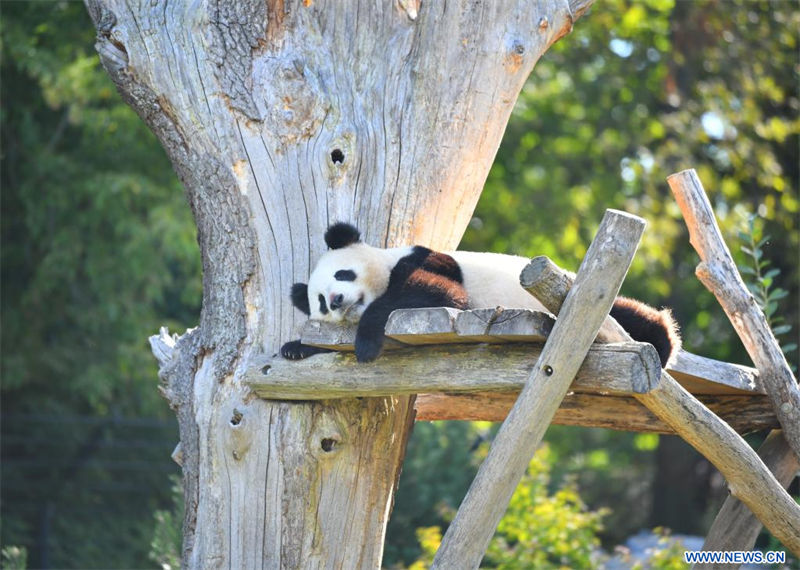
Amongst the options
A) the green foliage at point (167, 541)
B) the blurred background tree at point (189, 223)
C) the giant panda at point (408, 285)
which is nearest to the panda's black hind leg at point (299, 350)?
the giant panda at point (408, 285)

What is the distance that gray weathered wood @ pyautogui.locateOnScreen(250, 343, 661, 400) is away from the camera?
131 inches

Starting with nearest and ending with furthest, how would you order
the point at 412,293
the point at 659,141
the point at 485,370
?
the point at 485,370 → the point at 412,293 → the point at 659,141

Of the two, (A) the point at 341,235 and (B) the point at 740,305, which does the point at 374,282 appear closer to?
(A) the point at 341,235

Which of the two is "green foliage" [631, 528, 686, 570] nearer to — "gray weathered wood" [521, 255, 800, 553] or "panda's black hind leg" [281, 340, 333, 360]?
"gray weathered wood" [521, 255, 800, 553]

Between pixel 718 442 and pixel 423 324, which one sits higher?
pixel 423 324

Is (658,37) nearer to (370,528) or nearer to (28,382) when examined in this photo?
(28,382)

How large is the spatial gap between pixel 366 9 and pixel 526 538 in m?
3.78

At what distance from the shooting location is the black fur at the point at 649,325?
398 centimetres

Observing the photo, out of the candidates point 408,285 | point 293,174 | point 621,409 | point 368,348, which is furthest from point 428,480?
point 368,348

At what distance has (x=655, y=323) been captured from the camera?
402 cm

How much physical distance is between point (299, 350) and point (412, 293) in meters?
0.55

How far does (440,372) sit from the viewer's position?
3.65 metres

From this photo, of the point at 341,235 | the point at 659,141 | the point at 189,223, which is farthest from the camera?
the point at 659,141

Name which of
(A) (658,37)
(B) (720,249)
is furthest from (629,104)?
(B) (720,249)
